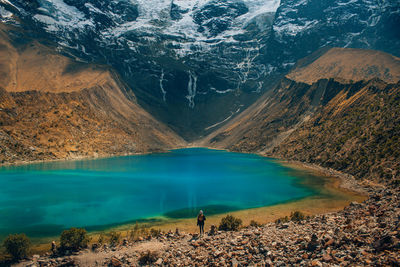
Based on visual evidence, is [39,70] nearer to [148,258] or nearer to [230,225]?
[230,225]

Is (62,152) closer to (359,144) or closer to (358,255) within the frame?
(359,144)

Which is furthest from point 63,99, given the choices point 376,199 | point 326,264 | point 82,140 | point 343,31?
point 343,31

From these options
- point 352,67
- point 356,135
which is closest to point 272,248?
point 356,135

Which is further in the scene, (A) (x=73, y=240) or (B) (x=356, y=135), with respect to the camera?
(B) (x=356, y=135)

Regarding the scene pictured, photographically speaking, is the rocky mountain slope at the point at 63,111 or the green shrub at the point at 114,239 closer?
the green shrub at the point at 114,239

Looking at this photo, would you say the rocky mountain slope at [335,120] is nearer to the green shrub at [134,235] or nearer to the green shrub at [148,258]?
the green shrub at [134,235]

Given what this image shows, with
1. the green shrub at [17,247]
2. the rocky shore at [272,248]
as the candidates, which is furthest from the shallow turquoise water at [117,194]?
the rocky shore at [272,248]

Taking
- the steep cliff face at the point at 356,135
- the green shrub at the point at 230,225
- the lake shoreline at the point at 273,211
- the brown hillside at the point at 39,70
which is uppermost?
the brown hillside at the point at 39,70

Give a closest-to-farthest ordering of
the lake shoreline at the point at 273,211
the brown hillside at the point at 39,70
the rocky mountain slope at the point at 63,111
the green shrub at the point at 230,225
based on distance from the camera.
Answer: the green shrub at the point at 230,225 → the lake shoreline at the point at 273,211 → the rocky mountain slope at the point at 63,111 → the brown hillside at the point at 39,70
